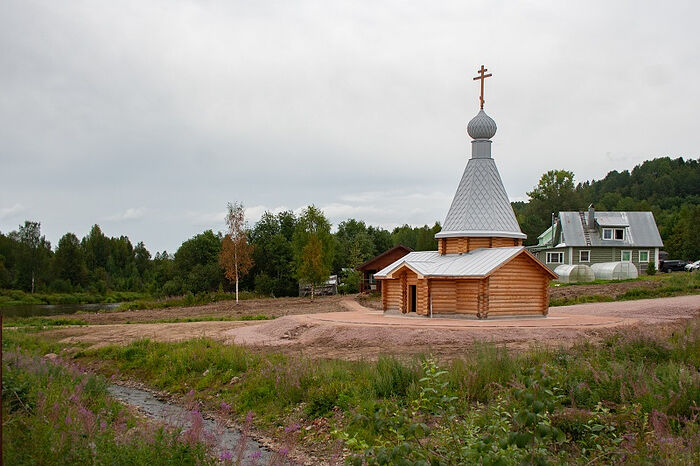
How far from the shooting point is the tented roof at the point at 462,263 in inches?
834

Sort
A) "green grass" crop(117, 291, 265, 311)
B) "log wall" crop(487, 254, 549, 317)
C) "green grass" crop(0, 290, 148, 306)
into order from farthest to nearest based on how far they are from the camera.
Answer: "green grass" crop(0, 290, 148, 306)
"green grass" crop(117, 291, 265, 311)
"log wall" crop(487, 254, 549, 317)

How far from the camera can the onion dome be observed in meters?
25.1

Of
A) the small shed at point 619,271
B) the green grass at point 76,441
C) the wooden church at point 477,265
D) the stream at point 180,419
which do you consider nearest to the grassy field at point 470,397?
the green grass at point 76,441

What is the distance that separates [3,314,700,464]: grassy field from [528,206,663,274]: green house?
34588 millimetres

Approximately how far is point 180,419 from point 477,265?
14.9 meters

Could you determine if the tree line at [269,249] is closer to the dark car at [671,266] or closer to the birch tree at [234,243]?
the birch tree at [234,243]

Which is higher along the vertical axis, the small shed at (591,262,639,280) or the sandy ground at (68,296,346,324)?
the small shed at (591,262,639,280)

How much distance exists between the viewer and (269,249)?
178 feet

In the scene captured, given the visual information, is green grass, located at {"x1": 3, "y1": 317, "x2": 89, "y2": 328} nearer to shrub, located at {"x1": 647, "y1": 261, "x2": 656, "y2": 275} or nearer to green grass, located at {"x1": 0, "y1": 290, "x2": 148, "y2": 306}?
green grass, located at {"x1": 0, "y1": 290, "x2": 148, "y2": 306}

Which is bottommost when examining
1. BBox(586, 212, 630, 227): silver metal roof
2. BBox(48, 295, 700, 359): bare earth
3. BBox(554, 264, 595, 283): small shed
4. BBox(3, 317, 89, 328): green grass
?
BBox(3, 317, 89, 328): green grass

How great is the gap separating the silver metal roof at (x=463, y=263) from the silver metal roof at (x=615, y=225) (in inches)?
1014

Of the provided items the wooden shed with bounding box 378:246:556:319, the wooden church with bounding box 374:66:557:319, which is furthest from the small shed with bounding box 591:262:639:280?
the wooden shed with bounding box 378:246:556:319

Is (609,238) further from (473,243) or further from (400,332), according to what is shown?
(400,332)

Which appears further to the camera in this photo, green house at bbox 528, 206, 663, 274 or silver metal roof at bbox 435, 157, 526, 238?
green house at bbox 528, 206, 663, 274
